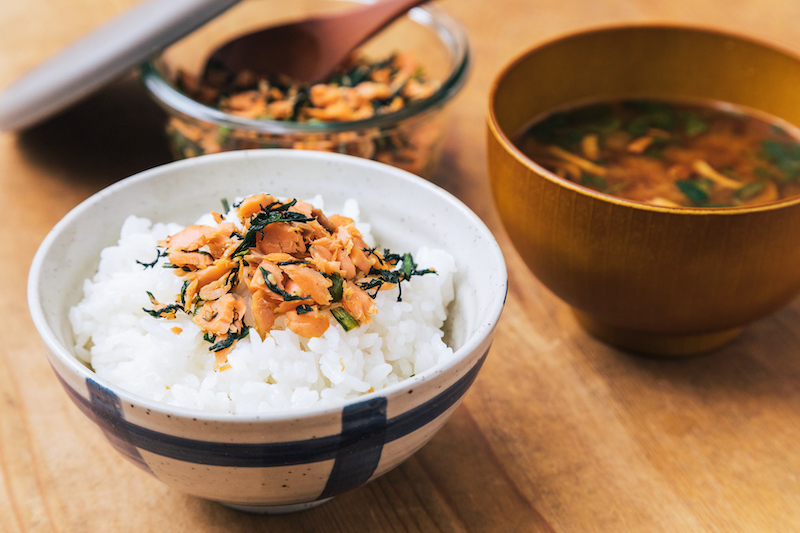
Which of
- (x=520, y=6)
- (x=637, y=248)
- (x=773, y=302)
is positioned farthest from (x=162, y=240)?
(x=520, y=6)

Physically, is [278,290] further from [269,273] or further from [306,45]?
[306,45]

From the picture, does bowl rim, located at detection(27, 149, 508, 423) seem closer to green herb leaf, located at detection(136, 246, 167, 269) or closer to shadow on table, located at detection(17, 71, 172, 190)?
green herb leaf, located at detection(136, 246, 167, 269)

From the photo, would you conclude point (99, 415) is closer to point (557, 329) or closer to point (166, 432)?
point (166, 432)

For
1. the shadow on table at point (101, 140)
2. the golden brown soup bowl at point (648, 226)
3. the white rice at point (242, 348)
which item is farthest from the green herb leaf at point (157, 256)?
the shadow on table at point (101, 140)

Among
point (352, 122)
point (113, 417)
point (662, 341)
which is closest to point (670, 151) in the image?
point (662, 341)

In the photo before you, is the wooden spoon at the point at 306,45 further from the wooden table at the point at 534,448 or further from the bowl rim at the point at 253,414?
the bowl rim at the point at 253,414
